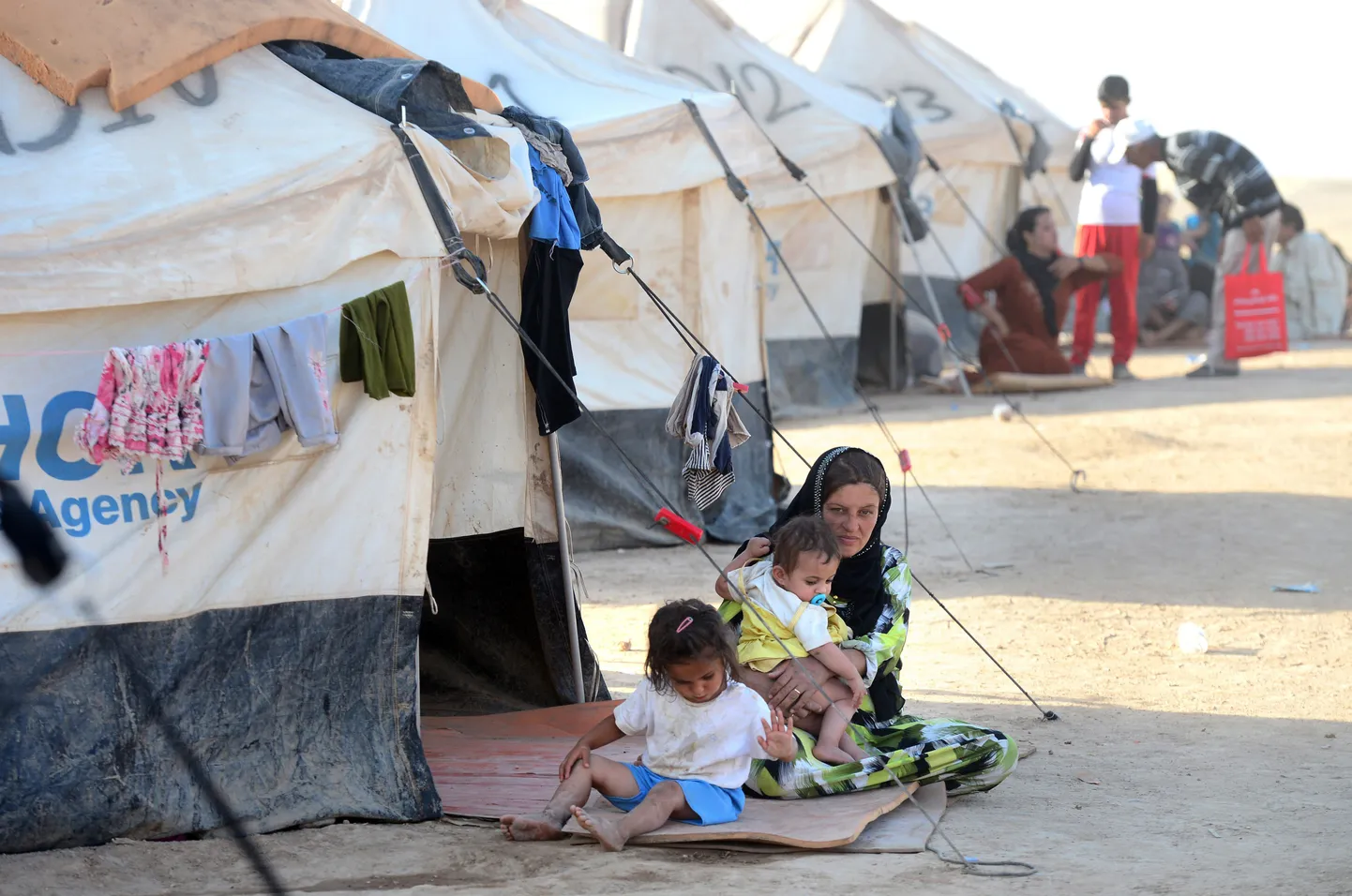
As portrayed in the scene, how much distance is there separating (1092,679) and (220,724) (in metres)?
3.19

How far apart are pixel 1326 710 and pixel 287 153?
3.71 m

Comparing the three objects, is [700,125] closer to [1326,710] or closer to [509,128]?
[509,128]

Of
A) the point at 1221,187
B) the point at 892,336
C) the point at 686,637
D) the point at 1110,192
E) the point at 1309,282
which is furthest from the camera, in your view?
the point at 1309,282

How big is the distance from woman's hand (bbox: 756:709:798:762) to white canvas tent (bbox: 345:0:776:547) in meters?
4.19

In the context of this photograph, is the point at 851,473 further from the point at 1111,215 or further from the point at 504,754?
the point at 1111,215

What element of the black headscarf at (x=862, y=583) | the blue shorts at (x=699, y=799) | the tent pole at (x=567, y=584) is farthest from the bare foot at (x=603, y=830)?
the tent pole at (x=567, y=584)

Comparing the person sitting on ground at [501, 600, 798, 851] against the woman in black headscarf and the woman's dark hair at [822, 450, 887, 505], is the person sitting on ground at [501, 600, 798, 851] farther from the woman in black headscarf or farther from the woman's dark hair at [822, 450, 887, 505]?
the woman's dark hair at [822, 450, 887, 505]

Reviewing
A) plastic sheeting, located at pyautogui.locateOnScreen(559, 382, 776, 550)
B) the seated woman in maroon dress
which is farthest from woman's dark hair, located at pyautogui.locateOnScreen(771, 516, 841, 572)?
the seated woman in maroon dress

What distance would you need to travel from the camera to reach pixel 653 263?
8.13 meters

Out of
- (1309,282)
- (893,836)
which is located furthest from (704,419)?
(1309,282)

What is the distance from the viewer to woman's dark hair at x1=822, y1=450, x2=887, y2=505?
4105 mm

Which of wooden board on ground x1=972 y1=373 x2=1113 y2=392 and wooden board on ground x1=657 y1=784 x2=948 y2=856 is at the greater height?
wooden board on ground x1=972 y1=373 x2=1113 y2=392

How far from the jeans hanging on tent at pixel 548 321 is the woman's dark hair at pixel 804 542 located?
1190 mm

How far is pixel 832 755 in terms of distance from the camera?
4.01 m
